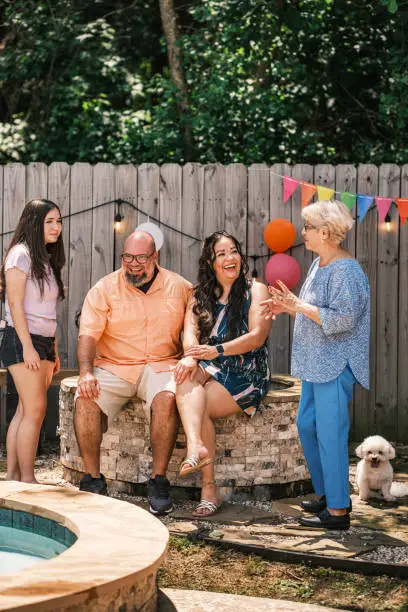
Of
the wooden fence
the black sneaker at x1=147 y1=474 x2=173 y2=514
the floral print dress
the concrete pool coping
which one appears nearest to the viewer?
the concrete pool coping

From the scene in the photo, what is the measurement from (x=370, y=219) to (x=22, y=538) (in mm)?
3872

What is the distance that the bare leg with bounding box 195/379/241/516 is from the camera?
15.3 feet

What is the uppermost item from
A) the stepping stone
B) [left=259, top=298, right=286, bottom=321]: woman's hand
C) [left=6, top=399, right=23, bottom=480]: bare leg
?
[left=259, top=298, right=286, bottom=321]: woman's hand

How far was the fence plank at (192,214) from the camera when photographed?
646 cm

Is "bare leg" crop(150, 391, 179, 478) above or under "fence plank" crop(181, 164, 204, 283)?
under

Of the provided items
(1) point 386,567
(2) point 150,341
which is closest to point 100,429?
(2) point 150,341

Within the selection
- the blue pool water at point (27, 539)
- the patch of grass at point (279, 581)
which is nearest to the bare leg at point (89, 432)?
the patch of grass at point (279, 581)

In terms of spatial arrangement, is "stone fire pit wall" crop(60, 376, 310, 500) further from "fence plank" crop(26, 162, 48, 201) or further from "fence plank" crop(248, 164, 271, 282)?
"fence plank" crop(26, 162, 48, 201)

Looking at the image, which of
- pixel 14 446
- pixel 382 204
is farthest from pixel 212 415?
pixel 382 204

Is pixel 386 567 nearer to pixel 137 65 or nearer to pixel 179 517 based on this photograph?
pixel 179 517

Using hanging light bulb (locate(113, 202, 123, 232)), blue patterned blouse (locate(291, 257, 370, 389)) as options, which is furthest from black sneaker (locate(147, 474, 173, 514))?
hanging light bulb (locate(113, 202, 123, 232))

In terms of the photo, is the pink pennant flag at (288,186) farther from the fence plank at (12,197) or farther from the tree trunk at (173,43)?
the tree trunk at (173,43)

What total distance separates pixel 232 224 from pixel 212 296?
1609 mm

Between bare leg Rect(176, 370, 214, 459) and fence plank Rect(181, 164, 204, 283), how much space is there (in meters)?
1.82
